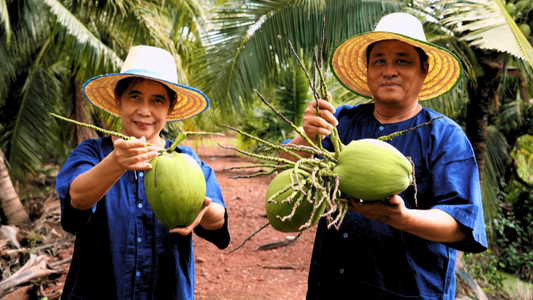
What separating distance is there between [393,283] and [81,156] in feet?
4.45

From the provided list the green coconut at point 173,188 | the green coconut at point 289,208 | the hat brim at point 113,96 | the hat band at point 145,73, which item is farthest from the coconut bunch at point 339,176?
the hat brim at point 113,96

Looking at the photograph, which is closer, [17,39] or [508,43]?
[508,43]

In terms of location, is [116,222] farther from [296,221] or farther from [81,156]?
[296,221]

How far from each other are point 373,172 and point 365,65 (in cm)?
92

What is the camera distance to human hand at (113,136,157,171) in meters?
1.32

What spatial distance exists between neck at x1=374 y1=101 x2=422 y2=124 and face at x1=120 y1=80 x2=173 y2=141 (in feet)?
3.15

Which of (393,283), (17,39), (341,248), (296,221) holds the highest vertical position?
(17,39)

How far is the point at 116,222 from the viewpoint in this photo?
1.73 metres

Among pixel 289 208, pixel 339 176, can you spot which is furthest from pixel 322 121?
pixel 289 208

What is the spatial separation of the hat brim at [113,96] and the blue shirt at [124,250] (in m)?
0.31

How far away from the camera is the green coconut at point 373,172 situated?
1.23m

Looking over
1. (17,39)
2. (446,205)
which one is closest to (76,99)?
(17,39)

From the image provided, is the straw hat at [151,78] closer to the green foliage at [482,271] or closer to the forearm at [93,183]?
the forearm at [93,183]

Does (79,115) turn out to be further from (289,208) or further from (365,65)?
(289,208)
